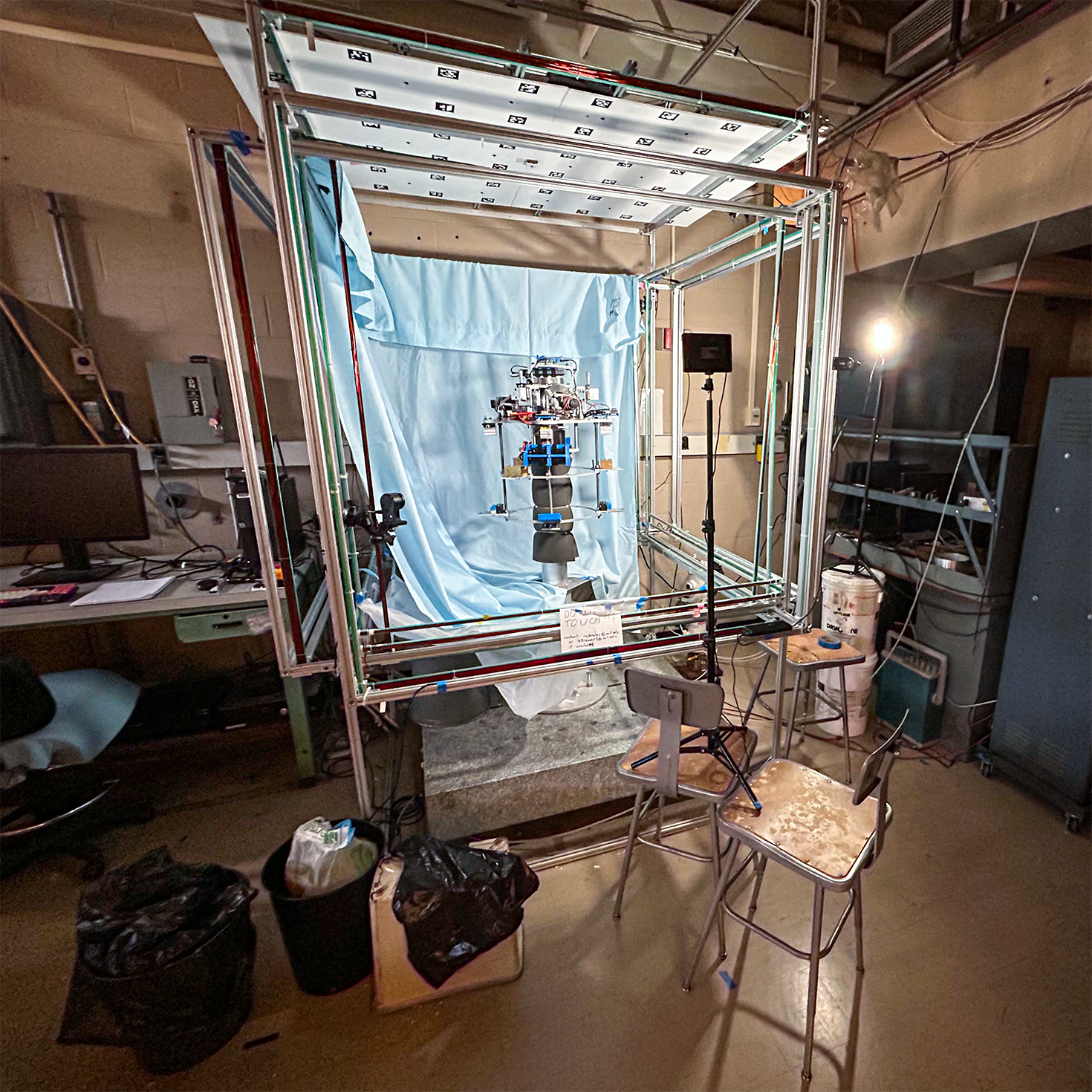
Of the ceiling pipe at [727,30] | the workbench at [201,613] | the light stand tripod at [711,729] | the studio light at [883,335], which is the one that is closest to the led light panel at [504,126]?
the ceiling pipe at [727,30]

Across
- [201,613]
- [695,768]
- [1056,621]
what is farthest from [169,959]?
[1056,621]

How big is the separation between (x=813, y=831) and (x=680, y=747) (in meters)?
0.36

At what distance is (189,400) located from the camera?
84.5 inches

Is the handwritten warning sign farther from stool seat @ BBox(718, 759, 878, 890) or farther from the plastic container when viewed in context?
the plastic container

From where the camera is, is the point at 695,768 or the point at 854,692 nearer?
the point at 695,768

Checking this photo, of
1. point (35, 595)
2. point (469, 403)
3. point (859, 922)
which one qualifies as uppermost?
point (469, 403)

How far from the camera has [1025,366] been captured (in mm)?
2217

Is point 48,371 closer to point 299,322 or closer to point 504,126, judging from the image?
point 299,322

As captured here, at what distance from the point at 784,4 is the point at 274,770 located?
377 cm

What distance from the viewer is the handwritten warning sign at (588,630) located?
1.46 m

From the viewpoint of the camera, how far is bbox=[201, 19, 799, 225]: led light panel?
1.15 meters

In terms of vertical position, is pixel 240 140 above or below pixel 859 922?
above

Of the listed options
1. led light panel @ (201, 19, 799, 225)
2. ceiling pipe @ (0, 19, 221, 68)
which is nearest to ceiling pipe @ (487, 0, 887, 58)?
led light panel @ (201, 19, 799, 225)

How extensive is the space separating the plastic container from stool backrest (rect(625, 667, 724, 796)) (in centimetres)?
107
